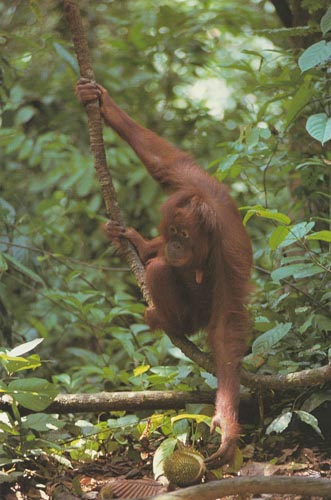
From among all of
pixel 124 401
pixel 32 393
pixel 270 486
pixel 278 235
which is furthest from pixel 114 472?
pixel 278 235

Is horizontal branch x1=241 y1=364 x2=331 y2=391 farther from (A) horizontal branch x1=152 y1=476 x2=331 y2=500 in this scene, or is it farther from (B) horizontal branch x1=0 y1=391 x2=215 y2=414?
(A) horizontal branch x1=152 y1=476 x2=331 y2=500

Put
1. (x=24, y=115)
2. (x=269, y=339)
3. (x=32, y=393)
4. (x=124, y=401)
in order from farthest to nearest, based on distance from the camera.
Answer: (x=24, y=115) < (x=124, y=401) < (x=269, y=339) < (x=32, y=393)

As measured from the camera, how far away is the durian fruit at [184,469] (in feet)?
8.26

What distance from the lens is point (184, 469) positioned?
99.5 inches

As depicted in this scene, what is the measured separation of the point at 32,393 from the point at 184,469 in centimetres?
77

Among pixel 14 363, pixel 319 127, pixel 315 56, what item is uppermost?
pixel 315 56

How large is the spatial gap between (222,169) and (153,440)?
1.53 m

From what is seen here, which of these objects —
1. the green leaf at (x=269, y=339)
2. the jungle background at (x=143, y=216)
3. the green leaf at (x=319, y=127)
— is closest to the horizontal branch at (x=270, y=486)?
the jungle background at (x=143, y=216)

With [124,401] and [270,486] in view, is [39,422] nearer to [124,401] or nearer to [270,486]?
[124,401]

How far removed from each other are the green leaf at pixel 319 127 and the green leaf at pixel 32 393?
1.63 meters

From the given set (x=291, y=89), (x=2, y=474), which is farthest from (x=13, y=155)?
(x=2, y=474)

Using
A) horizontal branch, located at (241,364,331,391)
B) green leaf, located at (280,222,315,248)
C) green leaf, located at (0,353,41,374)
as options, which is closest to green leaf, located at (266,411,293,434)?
horizontal branch, located at (241,364,331,391)

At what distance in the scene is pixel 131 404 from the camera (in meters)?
3.44

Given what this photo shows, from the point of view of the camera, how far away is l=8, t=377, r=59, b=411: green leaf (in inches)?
115
